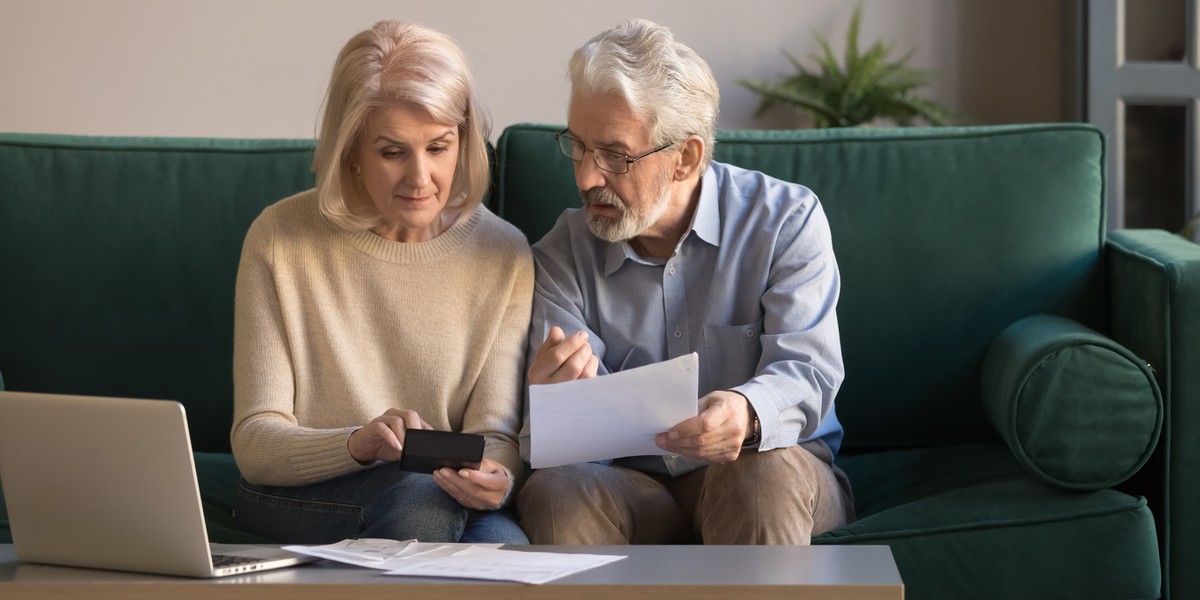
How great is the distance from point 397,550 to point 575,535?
437 millimetres

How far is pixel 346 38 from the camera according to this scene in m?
4.31

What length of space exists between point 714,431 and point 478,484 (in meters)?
0.31

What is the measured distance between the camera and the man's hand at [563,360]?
159cm

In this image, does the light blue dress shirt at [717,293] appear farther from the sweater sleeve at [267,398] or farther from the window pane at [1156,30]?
the window pane at [1156,30]

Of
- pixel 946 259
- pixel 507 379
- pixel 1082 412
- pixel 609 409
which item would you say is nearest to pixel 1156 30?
pixel 946 259

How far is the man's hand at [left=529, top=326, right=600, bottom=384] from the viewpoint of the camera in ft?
5.21

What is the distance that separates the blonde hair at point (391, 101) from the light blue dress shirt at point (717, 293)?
214 millimetres

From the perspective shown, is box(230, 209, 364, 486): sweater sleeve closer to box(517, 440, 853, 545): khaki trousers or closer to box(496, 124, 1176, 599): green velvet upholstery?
box(517, 440, 853, 545): khaki trousers

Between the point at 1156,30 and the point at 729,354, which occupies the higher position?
the point at 1156,30

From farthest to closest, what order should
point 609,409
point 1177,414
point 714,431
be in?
point 1177,414
point 714,431
point 609,409

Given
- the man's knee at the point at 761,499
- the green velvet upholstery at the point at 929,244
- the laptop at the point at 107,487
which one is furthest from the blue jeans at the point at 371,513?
the green velvet upholstery at the point at 929,244

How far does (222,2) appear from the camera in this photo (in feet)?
14.1

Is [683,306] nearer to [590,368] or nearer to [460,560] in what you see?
[590,368]

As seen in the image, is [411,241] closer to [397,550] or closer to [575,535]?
[575,535]
